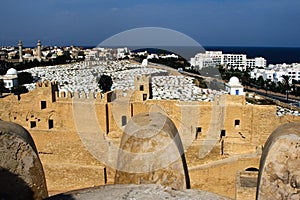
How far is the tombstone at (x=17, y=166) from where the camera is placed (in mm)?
4180

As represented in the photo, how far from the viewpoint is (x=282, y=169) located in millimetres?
4090

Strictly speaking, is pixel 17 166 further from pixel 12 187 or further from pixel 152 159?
pixel 152 159

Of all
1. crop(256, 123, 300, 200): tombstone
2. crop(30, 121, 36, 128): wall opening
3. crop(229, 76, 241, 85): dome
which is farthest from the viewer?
crop(229, 76, 241, 85): dome

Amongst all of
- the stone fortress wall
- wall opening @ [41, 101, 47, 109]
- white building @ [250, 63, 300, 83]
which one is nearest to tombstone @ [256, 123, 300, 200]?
the stone fortress wall

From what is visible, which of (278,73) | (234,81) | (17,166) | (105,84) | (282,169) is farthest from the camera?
(278,73)

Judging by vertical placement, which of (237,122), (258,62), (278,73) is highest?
(258,62)

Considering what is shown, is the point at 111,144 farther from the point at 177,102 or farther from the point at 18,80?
the point at 18,80

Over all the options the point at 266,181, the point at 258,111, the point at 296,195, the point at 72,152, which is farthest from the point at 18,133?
the point at 258,111

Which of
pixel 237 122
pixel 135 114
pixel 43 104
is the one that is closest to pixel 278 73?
pixel 237 122

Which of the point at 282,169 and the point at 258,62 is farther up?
the point at 258,62

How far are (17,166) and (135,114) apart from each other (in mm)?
9149

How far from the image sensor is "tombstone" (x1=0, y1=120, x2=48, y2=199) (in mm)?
4180

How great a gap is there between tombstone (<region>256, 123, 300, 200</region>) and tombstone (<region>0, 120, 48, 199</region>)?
273 centimetres

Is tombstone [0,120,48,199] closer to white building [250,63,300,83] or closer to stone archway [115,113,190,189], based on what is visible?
stone archway [115,113,190,189]
